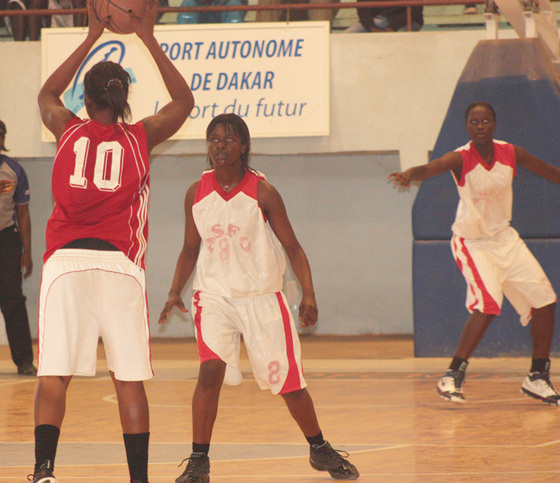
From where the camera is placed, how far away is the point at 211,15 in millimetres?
11719

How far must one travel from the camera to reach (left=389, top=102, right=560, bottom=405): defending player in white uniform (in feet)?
22.4

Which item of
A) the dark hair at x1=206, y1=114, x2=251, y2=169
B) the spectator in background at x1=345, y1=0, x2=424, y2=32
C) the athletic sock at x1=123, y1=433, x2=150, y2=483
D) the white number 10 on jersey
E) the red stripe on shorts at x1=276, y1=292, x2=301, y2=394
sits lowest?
the athletic sock at x1=123, y1=433, x2=150, y2=483

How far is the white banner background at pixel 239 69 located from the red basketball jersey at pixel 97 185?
6.82 metres

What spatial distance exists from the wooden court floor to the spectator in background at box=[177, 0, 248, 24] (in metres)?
4.45

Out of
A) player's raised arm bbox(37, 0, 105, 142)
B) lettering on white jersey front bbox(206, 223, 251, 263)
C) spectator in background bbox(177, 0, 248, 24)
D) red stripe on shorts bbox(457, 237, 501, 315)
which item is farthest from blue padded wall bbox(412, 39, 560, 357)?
player's raised arm bbox(37, 0, 105, 142)

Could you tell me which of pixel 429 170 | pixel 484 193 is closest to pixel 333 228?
pixel 484 193

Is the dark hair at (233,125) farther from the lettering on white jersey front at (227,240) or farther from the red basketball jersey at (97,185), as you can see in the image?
the red basketball jersey at (97,185)

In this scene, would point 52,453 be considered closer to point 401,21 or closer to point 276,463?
point 276,463

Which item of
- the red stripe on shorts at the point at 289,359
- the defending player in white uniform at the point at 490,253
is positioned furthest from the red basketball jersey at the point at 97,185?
the defending player in white uniform at the point at 490,253

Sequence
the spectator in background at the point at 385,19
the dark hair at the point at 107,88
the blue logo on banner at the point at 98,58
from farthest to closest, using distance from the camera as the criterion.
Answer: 1. the spectator in background at the point at 385,19
2. the blue logo on banner at the point at 98,58
3. the dark hair at the point at 107,88

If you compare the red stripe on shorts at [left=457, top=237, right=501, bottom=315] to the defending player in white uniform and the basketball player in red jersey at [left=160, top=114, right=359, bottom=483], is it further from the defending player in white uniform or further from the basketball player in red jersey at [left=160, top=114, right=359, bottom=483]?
the basketball player in red jersey at [left=160, top=114, right=359, bottom=483]

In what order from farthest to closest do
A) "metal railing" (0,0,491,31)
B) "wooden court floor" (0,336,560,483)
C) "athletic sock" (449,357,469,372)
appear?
"metal railing" (0,0,491,31) < "athletic sock" (449,357,469,372) < "wooden court floor" (0,336,560,483)

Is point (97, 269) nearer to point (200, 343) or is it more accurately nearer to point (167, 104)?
point (167, 104)

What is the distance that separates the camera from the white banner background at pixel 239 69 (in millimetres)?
10617
